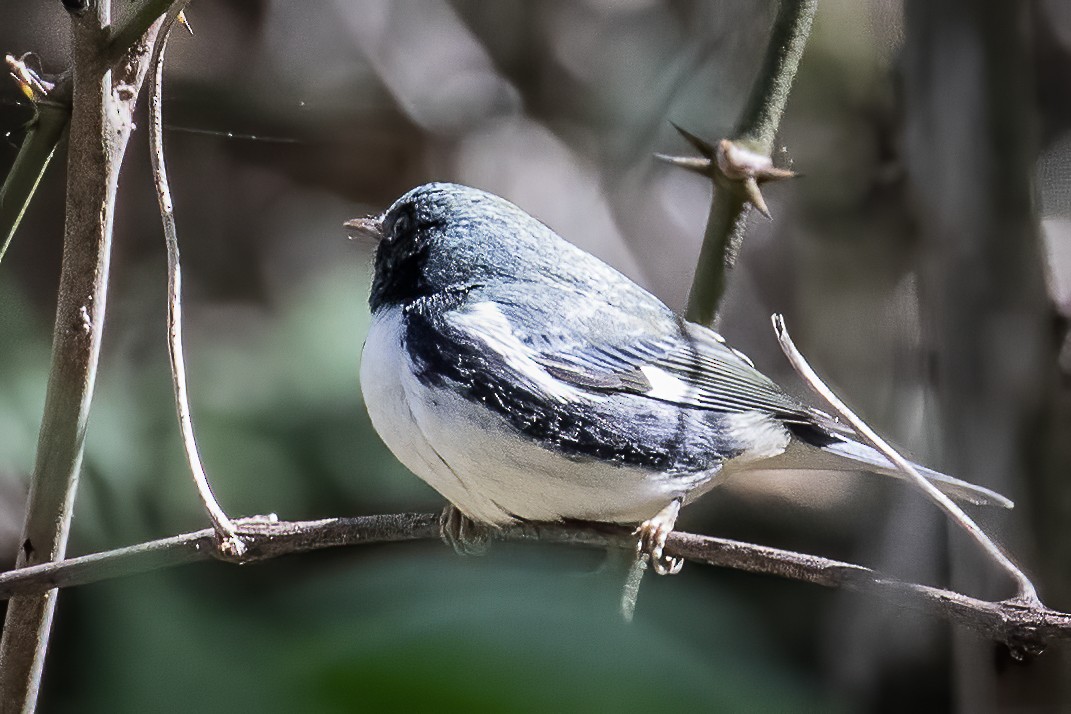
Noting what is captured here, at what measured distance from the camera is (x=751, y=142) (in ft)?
6.89

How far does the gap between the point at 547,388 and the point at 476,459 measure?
0.24 meters

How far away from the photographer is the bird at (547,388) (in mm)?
2127

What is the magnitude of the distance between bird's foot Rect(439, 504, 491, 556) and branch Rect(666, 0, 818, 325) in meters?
0.69

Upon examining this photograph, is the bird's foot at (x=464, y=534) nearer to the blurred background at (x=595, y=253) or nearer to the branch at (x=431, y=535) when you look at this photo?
the blurred background at (x=595, y=253)

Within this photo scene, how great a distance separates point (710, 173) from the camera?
2.02 metres

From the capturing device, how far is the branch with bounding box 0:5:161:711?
169cm

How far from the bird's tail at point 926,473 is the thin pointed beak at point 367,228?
119cm

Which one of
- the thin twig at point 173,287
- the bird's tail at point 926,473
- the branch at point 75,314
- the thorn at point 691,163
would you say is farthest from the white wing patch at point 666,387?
the branch at point 75,314

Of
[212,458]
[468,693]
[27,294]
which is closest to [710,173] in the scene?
[468,693]

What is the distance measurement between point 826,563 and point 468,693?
600mm

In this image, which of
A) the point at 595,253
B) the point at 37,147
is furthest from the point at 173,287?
the point at 595,253

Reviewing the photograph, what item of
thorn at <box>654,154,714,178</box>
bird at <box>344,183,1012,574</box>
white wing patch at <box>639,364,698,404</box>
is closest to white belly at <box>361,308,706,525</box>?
bird at <box>344,183,1012,574</box>

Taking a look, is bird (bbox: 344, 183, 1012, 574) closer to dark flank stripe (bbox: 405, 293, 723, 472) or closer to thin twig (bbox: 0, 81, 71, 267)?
dark flank stripe (bbox: 405, 293, 723, 472)

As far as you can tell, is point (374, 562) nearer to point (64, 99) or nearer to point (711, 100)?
point (711, 100)
